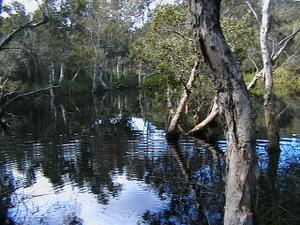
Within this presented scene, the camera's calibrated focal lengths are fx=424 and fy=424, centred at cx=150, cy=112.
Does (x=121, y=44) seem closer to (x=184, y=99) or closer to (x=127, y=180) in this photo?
(x=184, y=99)

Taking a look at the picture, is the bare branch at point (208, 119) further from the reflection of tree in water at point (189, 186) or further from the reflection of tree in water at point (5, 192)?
the reflection of tree in water at point (5, 192)

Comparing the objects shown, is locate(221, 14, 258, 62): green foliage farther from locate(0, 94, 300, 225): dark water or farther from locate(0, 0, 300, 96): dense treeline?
locate(0, 94, 300, 225): dark water

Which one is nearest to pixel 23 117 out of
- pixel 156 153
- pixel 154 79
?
pixel 156 153

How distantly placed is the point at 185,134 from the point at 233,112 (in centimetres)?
1680

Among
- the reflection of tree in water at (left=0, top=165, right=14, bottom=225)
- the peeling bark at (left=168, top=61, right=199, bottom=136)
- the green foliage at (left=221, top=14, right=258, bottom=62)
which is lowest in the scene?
the reflection of tree in water at (left=0, top=165, right=14, bottom=225)

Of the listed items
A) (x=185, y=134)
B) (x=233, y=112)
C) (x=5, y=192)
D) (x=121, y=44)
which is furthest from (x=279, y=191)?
(x=121, y=44)

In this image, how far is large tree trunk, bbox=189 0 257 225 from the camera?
Answer: 4676 mm

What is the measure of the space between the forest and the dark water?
5 centimetres

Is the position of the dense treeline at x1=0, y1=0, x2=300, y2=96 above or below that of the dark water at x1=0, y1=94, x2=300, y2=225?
above

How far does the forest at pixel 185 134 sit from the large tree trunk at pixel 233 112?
0.01 meters

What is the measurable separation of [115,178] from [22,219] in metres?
4.22

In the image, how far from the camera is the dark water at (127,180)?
1045 cm

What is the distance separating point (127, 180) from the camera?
1389 centimetres

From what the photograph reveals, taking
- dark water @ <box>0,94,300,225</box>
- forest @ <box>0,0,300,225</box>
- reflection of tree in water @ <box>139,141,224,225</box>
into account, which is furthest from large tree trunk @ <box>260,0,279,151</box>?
reflection of tree in water @ <box>139,141,224,225</box>
